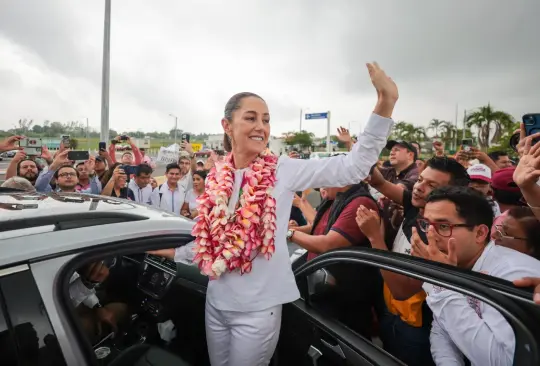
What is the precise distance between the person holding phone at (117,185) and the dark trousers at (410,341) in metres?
4.09

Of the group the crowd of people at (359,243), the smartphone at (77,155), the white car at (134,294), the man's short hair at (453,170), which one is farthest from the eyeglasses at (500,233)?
the smartphone at (77,155)

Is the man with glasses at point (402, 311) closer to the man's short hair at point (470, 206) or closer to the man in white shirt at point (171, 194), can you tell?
the man's short hair at point (470, 206)

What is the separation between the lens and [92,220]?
146 cm

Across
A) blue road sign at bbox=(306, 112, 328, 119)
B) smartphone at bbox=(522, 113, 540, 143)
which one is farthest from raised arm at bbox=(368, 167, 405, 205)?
blue road sign at bbox=(306, 112, 328, 119)

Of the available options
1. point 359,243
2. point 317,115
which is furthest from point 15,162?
point 317,115

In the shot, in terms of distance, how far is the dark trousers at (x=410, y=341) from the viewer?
5.94 ft

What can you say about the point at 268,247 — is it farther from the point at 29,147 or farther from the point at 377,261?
the point at 29,147

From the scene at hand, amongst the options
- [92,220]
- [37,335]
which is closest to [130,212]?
[92,220]

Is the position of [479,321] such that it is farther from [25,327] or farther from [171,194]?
[171,194]

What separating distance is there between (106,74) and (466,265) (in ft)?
32.5

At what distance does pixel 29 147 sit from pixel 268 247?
484cm

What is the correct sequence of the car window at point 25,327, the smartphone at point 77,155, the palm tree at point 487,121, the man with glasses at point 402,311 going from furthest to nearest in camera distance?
the palm tree at point 487,121
the smartphone at point 77,155
the man with glasses at point 402,311
the car window at point 25,327

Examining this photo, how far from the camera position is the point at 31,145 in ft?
16.0

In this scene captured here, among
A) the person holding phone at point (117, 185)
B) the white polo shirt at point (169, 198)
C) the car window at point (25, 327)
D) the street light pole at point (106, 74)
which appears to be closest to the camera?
the car window at point (25, 327)
